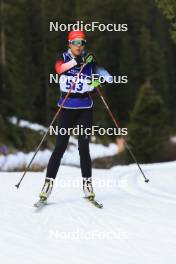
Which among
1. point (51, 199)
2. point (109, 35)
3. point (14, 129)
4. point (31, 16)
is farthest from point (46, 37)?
point (51, 199)

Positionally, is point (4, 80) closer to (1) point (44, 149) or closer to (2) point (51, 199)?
(1) point (44, 149)

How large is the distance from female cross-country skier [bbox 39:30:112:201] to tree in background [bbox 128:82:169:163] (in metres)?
27.4

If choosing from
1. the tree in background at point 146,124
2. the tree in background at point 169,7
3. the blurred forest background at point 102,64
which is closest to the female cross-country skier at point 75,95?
the tree in background at point 169,7

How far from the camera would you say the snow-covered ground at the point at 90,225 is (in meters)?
4.73

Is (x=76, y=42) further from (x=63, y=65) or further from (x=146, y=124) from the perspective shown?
(x=146, y=124)

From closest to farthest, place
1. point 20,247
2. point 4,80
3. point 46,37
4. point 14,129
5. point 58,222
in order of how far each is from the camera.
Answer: point 20,247 < point 58,222 < point 4,80 < point 14,129 < point 46,37

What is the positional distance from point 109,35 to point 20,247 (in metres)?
64.5

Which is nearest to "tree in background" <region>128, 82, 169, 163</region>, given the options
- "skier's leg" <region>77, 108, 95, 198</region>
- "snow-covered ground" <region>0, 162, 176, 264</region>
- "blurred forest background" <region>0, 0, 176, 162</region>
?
"blurred forest background" <region>0, 0, 176, 162</region>

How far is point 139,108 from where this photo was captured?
35.0 m

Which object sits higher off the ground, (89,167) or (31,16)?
(31,16)

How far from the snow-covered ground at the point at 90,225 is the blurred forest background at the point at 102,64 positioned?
298cm

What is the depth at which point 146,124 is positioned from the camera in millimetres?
34906

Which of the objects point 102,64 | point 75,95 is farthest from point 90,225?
point 102,64

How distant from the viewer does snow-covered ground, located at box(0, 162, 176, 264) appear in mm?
4730
